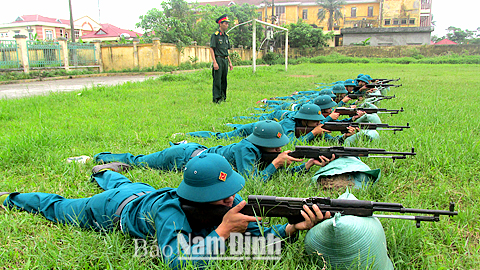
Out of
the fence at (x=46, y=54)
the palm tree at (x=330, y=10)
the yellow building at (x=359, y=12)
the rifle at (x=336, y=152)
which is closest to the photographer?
the rifle at (x=336, y=152)

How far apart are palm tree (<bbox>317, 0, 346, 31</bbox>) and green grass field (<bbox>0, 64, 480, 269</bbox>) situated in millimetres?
47694

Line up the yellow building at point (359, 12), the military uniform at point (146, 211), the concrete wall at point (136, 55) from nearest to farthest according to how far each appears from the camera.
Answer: the military uniform at point (146, 211)
the concrete wall at point (136, 55)
the yellow building at point (359, 12)

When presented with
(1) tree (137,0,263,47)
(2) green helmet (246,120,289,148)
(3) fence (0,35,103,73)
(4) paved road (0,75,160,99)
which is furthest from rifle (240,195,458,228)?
(1) tree (137,0,263,47)

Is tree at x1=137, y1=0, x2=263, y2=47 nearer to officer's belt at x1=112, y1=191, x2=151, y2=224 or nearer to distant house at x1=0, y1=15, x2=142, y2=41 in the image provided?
distant house at x1=0, y1=15, x2=142, y2=41

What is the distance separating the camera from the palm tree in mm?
51250

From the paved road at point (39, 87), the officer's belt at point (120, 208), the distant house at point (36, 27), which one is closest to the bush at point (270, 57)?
the paved road at point (39, 87)

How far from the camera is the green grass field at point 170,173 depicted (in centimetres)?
209

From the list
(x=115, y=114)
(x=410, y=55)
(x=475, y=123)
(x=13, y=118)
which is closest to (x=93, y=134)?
(x=115, y=114)

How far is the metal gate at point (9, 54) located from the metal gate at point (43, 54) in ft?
2.06

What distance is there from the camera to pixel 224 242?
198 centimetres

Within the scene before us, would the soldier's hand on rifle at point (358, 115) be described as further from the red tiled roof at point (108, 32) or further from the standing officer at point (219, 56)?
the red tiled roof at point (108, 32)

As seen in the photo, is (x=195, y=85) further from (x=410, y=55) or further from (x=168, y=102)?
(x=410, y=55)

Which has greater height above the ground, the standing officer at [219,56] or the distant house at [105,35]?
the distant house at [105,35]

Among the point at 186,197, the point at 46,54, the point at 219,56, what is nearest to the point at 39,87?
the point at 46,54
